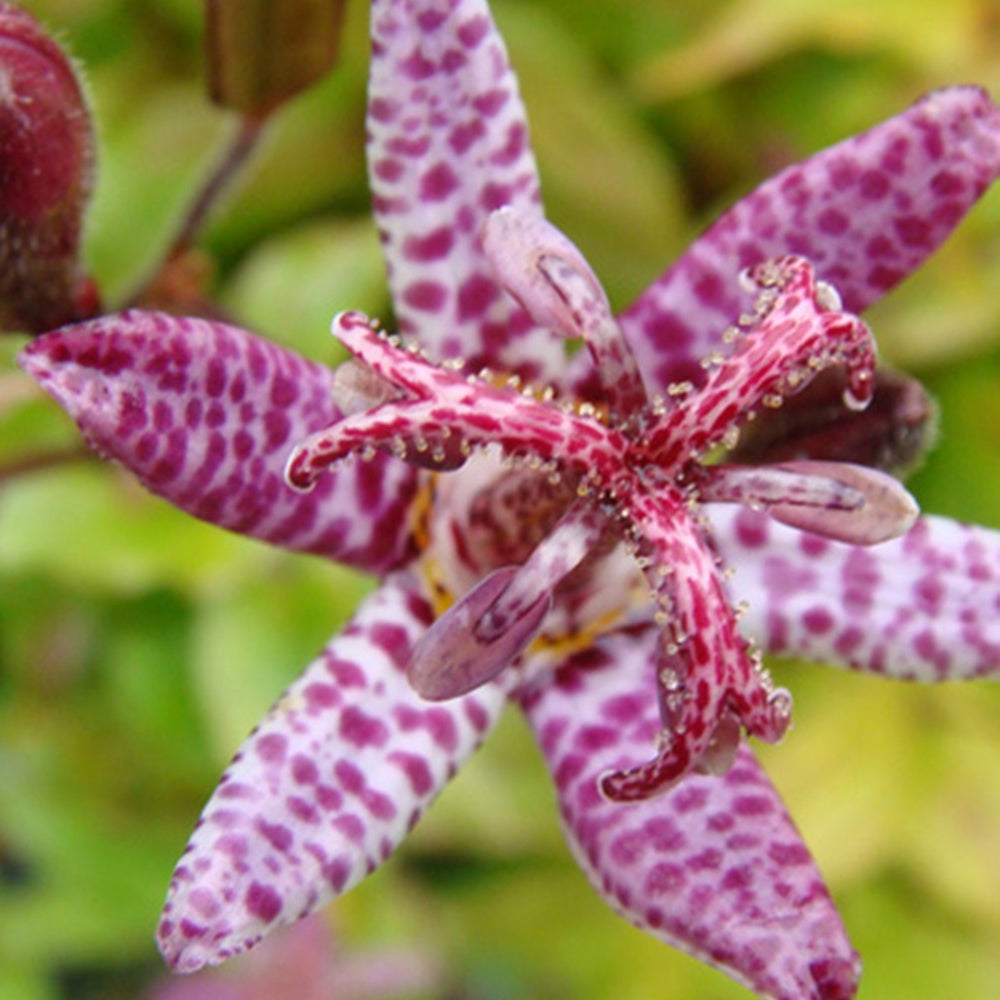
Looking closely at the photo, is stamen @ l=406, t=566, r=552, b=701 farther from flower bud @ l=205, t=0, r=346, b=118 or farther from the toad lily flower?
flower bud @ l=205, t=0, r=346, b=118

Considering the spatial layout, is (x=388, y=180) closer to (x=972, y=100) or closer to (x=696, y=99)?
(x=972, y=100)

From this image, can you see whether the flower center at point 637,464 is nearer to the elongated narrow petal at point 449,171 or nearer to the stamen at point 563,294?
the stamen at point 563,294

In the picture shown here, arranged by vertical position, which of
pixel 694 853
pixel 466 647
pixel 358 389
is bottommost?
pixel 694 853

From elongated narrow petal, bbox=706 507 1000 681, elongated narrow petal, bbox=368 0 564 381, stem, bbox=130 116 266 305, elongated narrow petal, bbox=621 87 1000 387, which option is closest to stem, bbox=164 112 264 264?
stem, bbox=130 116 266 305

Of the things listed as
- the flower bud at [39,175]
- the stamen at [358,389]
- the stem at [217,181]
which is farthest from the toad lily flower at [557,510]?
the stem at [217,181]

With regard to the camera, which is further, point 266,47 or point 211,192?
point 211,192

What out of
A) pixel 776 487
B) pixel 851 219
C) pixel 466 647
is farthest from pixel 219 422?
pixel 851 219

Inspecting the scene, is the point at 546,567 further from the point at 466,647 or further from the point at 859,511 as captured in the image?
the point at 859,511

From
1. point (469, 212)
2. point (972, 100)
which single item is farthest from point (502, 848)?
point (972, 100)
